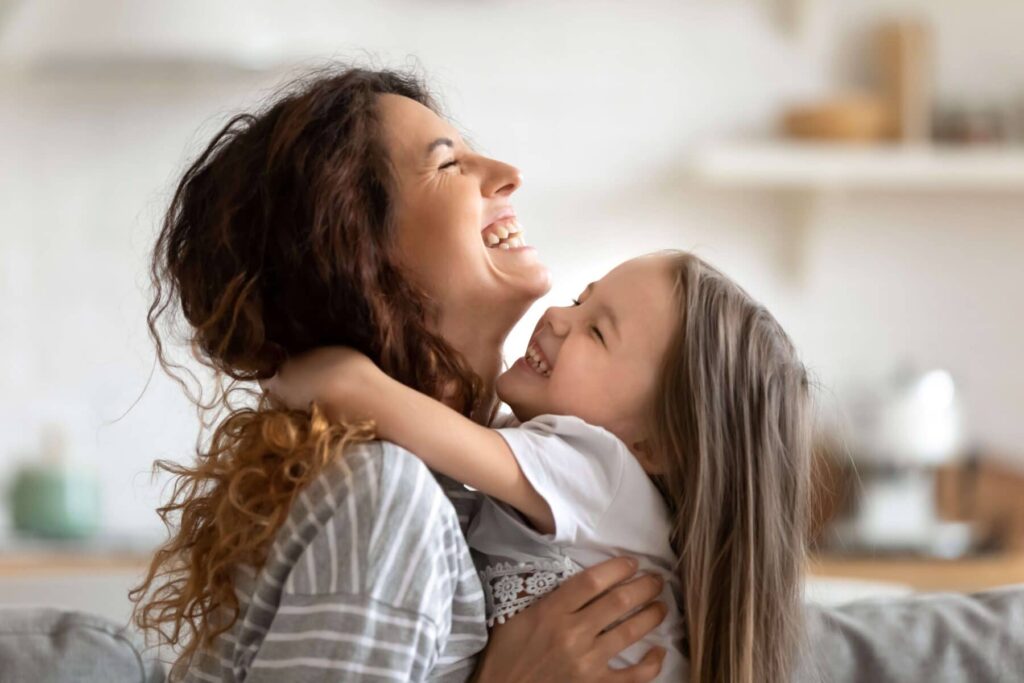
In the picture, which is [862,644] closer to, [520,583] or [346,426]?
[520,583]

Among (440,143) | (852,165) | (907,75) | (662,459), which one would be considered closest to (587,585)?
(662,459)

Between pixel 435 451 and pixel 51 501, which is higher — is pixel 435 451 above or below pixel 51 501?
above

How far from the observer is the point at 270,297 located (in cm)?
137

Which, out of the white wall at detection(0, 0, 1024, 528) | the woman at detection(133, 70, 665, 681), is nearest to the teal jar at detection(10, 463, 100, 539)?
the white wall at detection(0, 0, 1024, 528)

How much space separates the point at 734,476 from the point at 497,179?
42cm

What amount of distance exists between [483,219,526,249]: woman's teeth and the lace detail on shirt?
1.27 ft

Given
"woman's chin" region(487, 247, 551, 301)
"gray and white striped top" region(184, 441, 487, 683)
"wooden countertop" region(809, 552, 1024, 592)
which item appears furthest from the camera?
"wooden countertop" region(809, 552, 1024, 592)

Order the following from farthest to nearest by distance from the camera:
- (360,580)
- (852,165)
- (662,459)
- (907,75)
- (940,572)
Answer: (907,75)
(852,165)
(940,572)
(662,459)
(360,580)

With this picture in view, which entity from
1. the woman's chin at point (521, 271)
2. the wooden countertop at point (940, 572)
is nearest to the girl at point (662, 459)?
the woman's chin at point (521, 271)

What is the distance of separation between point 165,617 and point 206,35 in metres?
2.07

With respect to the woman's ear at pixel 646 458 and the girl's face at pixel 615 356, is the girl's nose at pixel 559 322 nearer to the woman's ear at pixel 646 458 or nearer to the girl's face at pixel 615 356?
the girl's face at pixel 615 356

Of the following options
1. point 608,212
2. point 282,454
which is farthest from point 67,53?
point 282,454

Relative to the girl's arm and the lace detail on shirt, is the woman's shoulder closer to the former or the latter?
the girl's arm

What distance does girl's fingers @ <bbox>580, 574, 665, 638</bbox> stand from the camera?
134 centimetres
